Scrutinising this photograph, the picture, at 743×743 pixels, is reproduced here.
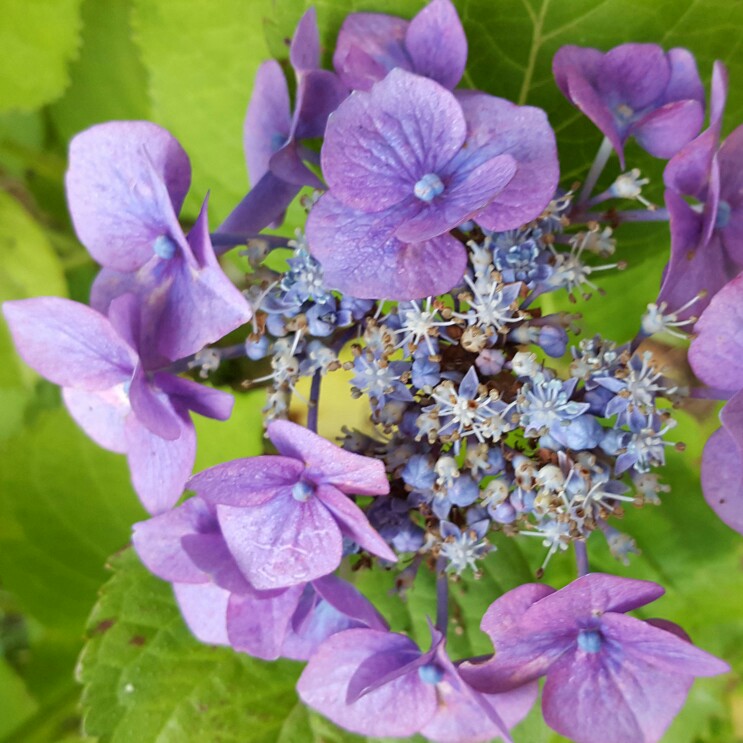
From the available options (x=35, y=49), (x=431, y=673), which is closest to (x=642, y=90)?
(x=431, y=673)

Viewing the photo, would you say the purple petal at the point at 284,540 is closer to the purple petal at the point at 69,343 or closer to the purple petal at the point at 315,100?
the purple petal at the point at 69,343

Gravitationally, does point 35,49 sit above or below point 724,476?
above

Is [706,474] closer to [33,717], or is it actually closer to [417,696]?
[417,696]

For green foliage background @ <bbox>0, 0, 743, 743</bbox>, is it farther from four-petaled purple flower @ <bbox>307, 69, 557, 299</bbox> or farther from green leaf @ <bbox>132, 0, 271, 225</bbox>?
four-petaled purple flower @ <bbox>307, 69, 557, 299</bbox>

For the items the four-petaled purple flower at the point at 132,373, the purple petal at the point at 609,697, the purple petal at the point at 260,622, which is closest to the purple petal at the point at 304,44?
the four-petaled purple flower at the point at 132,373

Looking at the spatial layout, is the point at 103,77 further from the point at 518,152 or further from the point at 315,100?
the point at 518,152

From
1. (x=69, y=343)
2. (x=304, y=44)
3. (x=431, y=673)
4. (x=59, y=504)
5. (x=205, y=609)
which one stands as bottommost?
(x=59, y=504)
